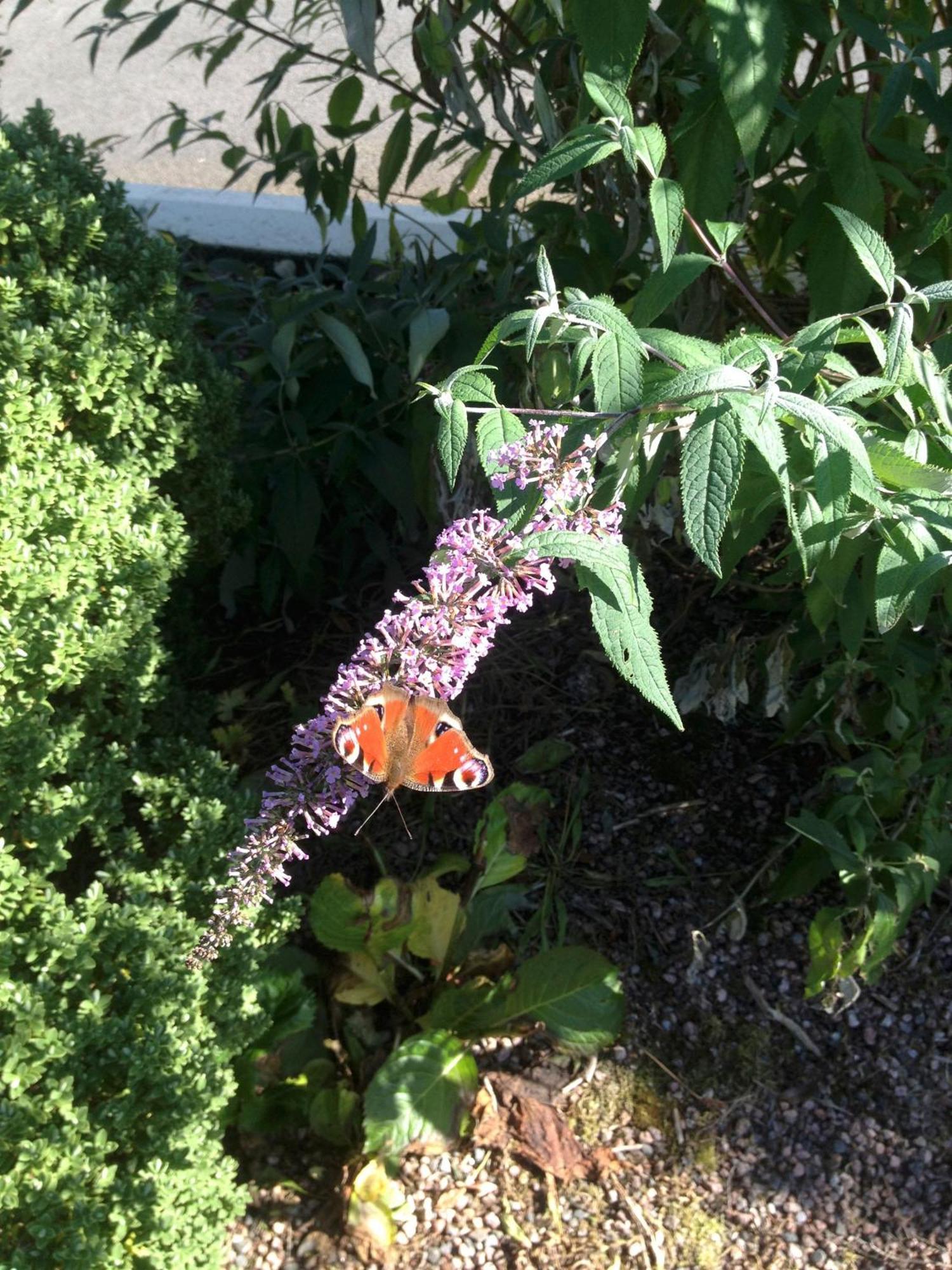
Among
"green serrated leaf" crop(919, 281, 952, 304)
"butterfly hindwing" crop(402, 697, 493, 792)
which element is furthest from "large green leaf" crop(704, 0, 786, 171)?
"butterfly hindwing" crop(402, 697, 493, 792)

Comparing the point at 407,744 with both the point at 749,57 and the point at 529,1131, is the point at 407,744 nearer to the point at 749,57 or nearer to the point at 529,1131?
Result: the point at 749,57

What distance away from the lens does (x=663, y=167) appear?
7.22 ft

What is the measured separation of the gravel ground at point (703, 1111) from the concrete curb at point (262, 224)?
7.92 ft

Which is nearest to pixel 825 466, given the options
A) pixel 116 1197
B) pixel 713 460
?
pixel 713 460

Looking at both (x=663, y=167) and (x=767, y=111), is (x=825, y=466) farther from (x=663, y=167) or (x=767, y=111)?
(x=663, y=167)

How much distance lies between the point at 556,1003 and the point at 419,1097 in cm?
30

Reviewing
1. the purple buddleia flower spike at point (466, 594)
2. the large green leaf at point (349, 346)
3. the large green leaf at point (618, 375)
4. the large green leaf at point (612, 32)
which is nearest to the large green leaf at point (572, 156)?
the large green leaf at point (612, 32)

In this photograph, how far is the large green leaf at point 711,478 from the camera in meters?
1.09

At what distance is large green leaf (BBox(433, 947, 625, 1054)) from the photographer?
2.16 m

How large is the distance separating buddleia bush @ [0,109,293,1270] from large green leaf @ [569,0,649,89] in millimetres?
1011

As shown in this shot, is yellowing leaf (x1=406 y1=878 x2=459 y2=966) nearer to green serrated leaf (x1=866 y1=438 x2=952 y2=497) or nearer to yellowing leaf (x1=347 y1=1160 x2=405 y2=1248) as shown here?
yellowing leaf (x1=347 y1=1160 x2=405 y2=1248)

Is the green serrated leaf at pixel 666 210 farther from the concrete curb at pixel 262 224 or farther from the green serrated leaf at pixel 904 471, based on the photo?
the concrete curb at pixel 262 224

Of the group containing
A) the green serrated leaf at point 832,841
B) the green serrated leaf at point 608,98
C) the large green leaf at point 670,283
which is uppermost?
the green serrated leaf at point 608,98

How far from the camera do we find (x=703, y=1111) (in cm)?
223
